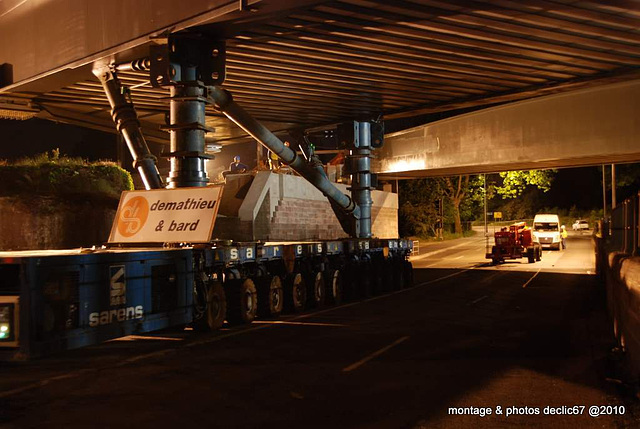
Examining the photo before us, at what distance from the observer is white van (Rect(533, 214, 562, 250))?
45812 millimetres

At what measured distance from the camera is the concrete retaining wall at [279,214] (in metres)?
25.0

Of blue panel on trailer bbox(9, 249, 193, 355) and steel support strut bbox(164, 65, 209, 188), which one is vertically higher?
steel support strut bbox(164, 65, 209, 188)

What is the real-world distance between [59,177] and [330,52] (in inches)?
422

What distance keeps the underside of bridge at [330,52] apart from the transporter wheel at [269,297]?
4.80 metres

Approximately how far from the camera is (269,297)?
48.9 feet

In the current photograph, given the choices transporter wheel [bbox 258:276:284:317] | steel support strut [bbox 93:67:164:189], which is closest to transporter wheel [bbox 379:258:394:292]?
transporter wheel [bbox 258:276:284:317]

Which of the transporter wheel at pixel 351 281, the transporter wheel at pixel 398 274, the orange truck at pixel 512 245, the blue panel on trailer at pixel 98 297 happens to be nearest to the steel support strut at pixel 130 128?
the blue panel on trailer at pixel 98 297

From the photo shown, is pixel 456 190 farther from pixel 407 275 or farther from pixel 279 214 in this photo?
pixel 407 275

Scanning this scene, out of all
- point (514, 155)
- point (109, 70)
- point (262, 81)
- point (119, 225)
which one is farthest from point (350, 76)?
point (514, 155)

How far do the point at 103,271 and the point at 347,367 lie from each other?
364 centimetres

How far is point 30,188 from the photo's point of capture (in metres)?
21.0

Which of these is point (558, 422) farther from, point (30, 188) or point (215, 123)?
point (215, 123)

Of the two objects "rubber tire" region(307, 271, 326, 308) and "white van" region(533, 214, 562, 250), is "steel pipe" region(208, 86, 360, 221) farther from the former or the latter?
"white van" region(533, 214, 562, 250)

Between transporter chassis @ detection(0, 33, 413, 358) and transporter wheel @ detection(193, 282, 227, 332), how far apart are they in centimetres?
2
